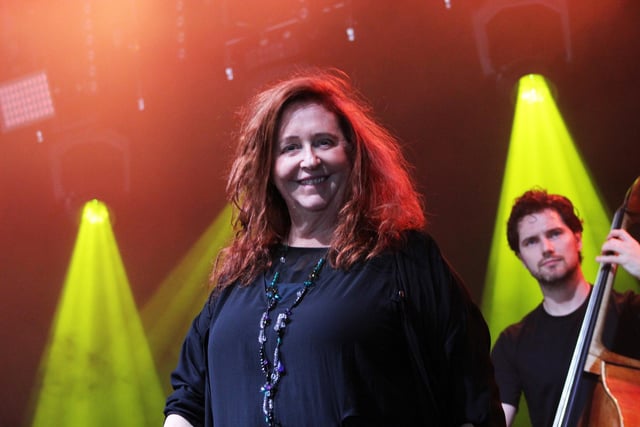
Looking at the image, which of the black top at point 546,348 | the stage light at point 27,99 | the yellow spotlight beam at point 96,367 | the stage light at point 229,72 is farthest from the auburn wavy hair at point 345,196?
the stage light at point 27,99

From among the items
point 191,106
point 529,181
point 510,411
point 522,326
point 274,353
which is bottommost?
point 510,411

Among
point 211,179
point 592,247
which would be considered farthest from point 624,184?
point 211,179

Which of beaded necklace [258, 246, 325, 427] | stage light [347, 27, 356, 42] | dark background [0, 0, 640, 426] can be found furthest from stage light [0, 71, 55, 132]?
beaded necklace [258, 246, 325, 427]

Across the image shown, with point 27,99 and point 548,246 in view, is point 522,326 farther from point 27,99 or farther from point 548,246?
point 27,99

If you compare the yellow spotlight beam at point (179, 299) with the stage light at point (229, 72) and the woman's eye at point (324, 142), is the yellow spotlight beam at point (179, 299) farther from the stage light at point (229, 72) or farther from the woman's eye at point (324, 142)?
the woman's eye at point (324, 142)

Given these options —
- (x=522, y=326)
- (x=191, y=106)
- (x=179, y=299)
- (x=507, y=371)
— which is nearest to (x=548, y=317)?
(x=522, y=326)

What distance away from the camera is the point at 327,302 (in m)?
1.17

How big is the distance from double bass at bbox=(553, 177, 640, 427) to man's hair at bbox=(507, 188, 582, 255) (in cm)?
55

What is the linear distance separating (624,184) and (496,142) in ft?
1.75

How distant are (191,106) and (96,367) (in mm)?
1347

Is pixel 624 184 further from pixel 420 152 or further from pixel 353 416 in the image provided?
pixel 353 416

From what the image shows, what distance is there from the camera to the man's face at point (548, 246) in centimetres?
252

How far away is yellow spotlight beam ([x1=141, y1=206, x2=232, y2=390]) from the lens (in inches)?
135

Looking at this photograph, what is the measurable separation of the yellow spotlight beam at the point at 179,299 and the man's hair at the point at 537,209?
1.37m
